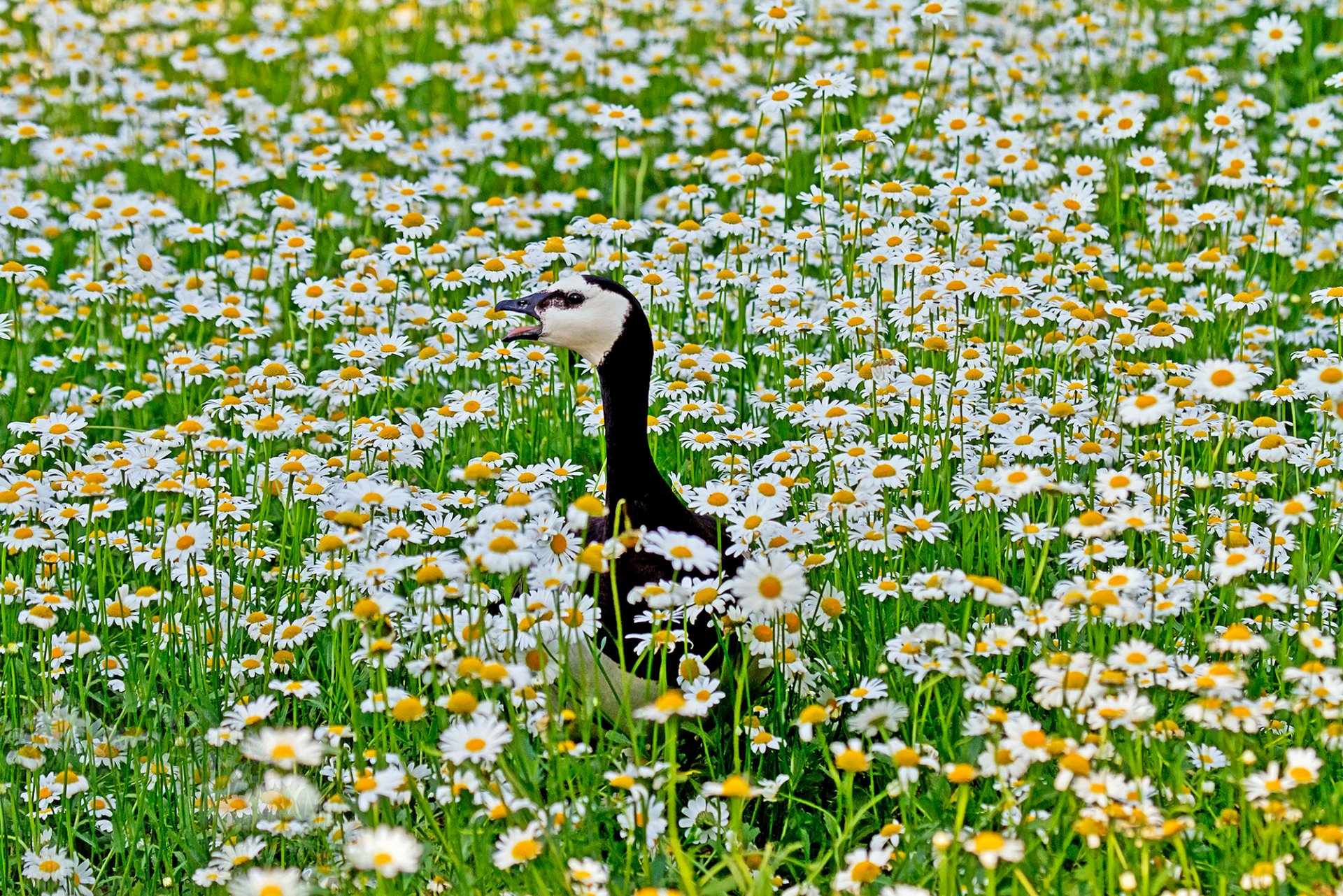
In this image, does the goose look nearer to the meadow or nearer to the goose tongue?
the goose tongue

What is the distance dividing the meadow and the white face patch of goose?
43 cm

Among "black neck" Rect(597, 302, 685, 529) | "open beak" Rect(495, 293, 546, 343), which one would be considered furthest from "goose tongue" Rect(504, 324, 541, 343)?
"black neck" Rect(597, 302, 685, 529)

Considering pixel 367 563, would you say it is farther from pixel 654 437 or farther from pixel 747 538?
pixel 654 437

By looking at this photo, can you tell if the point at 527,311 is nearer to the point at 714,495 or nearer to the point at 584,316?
the point at 584,316

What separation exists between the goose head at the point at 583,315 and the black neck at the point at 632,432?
0.07 feet

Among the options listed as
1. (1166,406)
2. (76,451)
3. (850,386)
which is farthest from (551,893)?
(76,451)

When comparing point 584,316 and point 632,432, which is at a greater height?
point 584,316

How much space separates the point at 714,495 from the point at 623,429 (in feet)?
0.96

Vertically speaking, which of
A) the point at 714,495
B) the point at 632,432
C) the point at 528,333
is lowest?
the point at 714,495

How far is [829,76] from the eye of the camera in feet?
19.4

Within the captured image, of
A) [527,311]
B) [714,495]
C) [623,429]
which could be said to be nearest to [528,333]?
[527,311]

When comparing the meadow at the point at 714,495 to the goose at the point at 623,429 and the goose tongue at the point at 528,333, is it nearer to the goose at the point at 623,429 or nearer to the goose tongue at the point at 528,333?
the goose at the point at 623,429

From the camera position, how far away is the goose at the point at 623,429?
13.8 ft

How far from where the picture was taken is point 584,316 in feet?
14.0
